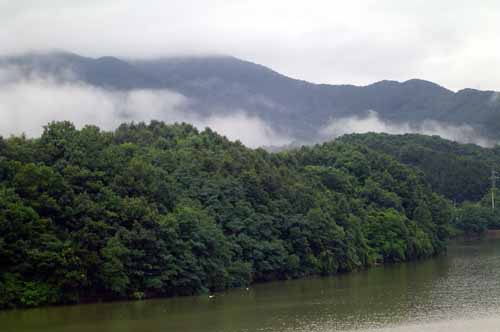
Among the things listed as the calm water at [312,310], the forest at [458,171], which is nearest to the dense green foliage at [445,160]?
the forest at [458,171]

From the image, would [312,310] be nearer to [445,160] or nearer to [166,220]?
[166,220]

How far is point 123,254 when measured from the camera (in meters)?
50.1

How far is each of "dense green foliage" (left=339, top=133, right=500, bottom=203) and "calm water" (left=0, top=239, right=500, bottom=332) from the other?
70293 mm

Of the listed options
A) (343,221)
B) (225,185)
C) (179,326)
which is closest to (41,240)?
(179,326)

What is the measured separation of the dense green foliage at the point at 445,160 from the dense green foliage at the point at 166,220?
4914 cm

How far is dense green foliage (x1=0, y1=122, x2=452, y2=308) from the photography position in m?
48.1

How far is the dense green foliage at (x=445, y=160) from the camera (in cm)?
12962

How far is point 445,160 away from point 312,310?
9585cm

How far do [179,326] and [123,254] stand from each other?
10.9m

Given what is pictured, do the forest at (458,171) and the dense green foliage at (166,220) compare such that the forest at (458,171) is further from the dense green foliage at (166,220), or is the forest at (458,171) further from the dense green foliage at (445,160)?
the dense green foliage at (166,220)

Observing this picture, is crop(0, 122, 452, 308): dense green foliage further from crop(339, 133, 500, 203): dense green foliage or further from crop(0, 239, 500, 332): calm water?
crop(339, 133, 500, 203): dense green foliage

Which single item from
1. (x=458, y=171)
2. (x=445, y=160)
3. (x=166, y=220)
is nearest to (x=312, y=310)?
(x=166, y=220)

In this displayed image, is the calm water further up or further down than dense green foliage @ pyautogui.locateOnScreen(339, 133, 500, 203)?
further down

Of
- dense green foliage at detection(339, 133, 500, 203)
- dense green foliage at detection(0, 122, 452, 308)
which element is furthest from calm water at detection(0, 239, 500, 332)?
dense green foliage at detection(339, 133, 500, 203)
